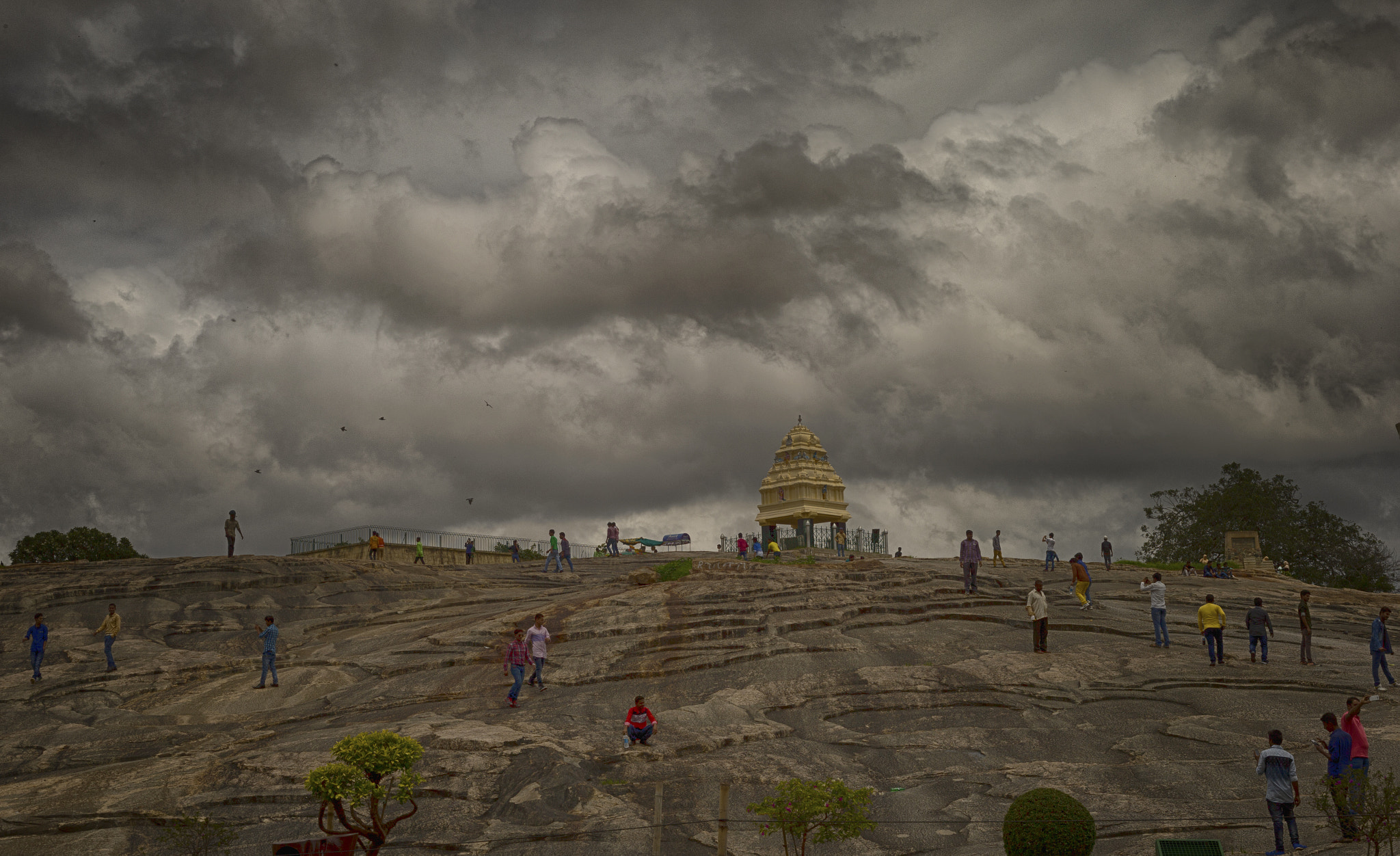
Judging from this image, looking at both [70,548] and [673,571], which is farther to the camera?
[70,548]

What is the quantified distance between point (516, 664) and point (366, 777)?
891 cm

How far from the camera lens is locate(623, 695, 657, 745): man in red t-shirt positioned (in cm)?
1931

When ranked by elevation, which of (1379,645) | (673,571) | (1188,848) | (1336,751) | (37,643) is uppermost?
(673,571)

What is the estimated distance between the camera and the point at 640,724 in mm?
19359

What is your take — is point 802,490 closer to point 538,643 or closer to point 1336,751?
point 538,643

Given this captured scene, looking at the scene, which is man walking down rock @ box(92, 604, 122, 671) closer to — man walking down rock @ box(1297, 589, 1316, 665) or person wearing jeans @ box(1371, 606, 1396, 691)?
man walking down rock @ box(1297, 589, 1316, 665)

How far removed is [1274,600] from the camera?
3634 cm

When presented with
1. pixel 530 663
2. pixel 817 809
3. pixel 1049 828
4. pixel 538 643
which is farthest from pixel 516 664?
pixel 1049 828

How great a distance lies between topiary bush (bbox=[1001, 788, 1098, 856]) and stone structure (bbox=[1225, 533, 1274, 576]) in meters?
44.0

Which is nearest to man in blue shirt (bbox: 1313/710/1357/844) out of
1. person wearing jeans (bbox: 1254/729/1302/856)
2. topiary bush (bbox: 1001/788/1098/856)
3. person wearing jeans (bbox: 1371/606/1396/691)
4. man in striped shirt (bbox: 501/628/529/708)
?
person wearing jeans (bbox: 1254/729/1302/856)

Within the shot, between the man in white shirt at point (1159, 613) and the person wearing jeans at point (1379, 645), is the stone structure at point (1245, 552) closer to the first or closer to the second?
the man in white shirt at point (1159, 613)

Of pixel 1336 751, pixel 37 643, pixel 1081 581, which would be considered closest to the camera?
pixel 1336 751

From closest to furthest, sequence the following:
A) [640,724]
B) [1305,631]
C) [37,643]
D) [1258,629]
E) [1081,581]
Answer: [640,724] → [1258,629] → [1305,631] → [37,643] → [1081,581]

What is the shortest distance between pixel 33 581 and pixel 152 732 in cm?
2035
